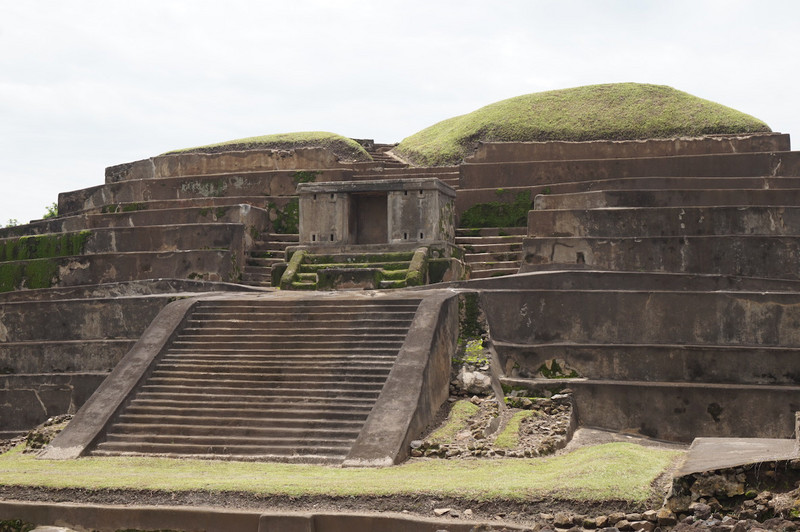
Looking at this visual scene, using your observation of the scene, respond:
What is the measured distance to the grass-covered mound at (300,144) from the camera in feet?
92.8

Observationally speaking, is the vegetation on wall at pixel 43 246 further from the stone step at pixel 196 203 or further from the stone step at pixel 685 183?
the stone step at pixel 685 183

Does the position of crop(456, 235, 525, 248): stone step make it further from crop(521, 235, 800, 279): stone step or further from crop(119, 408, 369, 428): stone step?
crop(119, 408, 369, 428): stone step

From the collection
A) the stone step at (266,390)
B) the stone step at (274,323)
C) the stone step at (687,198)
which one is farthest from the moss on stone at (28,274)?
the stone step at (687,198)

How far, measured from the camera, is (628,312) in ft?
46.8

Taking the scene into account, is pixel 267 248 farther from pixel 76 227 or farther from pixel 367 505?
pixel 367 505

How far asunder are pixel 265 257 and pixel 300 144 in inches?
387

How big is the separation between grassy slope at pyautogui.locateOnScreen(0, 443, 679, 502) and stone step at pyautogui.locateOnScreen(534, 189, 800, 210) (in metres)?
8.43

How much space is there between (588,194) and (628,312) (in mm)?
4995

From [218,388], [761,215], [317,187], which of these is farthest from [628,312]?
[317,187]

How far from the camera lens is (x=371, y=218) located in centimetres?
1984

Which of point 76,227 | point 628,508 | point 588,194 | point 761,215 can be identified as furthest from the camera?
point 76,227

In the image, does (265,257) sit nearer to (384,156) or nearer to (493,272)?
(493,272)

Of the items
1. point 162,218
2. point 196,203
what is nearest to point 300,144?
point 196,203

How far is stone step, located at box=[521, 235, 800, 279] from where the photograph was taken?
16.2m
